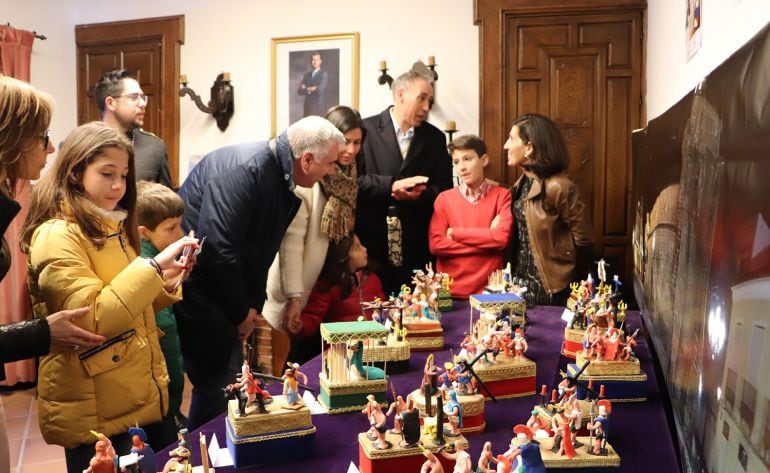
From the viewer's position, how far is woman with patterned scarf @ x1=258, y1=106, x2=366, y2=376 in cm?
332

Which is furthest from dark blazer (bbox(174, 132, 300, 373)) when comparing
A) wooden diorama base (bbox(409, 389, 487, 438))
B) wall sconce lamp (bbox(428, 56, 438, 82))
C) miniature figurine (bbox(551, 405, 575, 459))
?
wall sconce lamp (bbox(428, 56, 438, 82))

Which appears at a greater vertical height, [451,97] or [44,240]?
[451,97]

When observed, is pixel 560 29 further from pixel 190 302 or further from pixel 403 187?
pixel 190 302

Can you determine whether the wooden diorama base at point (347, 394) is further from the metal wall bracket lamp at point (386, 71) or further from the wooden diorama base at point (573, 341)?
the metal wall bracket lamp at point (386, 71)

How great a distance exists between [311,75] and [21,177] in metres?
4.24

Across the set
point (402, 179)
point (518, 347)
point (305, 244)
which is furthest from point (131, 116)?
point (518, 347)

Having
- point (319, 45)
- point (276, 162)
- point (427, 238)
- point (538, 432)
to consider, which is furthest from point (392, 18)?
point (538, 432)

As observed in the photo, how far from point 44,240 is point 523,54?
13.4ft

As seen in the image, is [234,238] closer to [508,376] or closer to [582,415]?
[508,376]

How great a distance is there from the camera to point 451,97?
18.0ft

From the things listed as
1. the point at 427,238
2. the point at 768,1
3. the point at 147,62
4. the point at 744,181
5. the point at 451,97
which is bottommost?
the point at 427,238

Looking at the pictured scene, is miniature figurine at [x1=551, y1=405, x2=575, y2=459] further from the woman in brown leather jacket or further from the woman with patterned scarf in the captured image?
the woman in brown leather jacket

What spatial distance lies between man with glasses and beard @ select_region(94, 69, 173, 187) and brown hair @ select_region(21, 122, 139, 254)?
170cm

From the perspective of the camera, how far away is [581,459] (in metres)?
1.56
